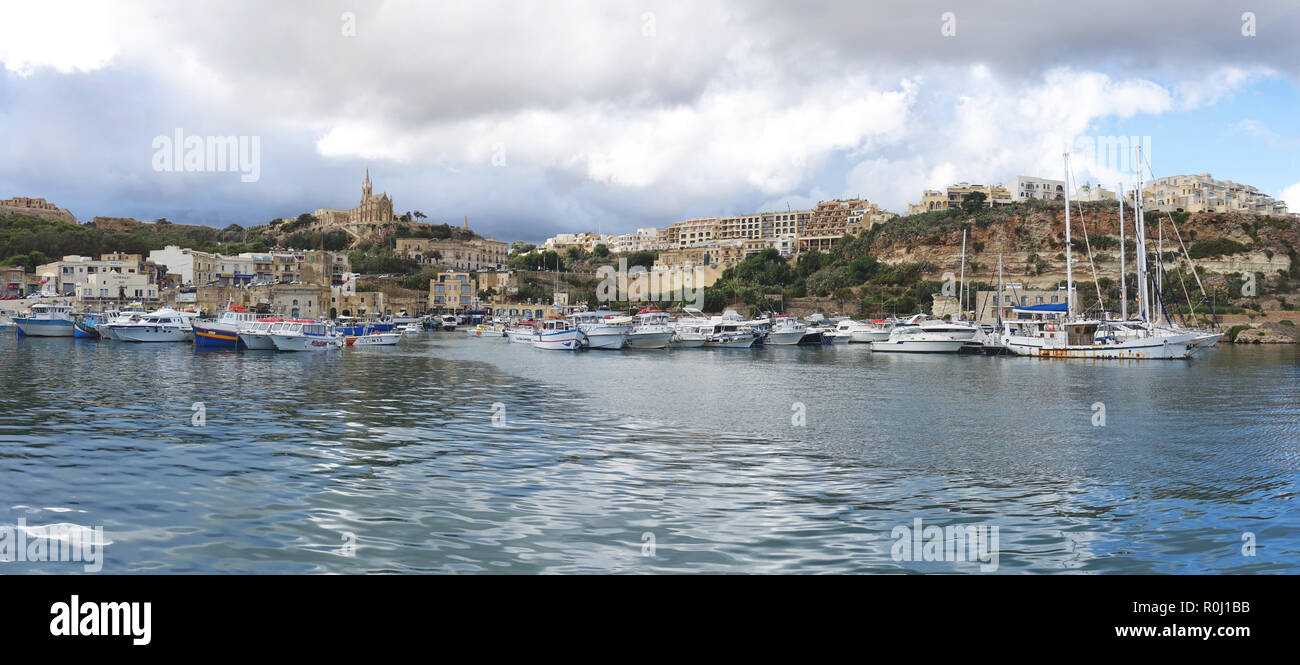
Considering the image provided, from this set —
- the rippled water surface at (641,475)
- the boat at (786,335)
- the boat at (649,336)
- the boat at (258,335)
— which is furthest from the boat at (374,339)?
the rippled water surface at (641,475)

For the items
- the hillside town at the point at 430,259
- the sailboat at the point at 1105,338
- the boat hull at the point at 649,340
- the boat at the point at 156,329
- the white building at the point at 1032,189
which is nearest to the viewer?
the sailboat at the point at 1105,338

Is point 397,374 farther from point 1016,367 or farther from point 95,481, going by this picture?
point 1016,367

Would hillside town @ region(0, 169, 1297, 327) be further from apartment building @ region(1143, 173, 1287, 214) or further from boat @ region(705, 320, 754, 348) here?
boat @ region(705, 320, 754, 348)

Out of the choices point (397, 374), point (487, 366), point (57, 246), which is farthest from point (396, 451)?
point (57, 246)

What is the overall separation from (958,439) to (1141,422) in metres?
5.60

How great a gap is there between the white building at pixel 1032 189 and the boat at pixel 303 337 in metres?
113

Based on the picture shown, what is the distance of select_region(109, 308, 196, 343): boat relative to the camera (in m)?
49.9

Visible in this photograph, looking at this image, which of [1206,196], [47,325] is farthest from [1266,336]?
[47,325]

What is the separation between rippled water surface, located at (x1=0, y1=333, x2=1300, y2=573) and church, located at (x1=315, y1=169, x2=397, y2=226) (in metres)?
136

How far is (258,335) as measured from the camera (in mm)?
44969

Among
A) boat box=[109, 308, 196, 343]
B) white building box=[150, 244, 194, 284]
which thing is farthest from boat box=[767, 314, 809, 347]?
white building box=[150, 244, 194, 284]

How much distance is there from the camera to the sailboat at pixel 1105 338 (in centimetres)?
3981

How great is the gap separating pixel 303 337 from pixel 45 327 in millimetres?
25810

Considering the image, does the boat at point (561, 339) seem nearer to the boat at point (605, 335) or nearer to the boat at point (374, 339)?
the boat at point (605, 335)
